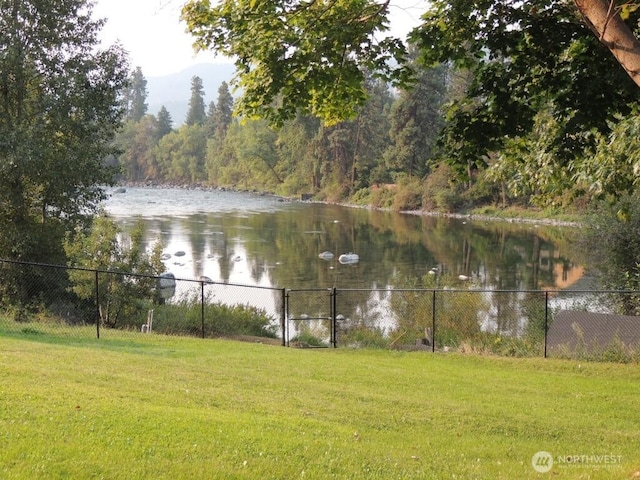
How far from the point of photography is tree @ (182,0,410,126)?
26.4 ft

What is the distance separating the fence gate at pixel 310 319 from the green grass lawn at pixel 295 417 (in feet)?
11.6

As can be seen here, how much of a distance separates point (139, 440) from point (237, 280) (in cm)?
2480

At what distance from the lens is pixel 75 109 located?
22.7m

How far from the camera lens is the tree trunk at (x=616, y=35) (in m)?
5.75

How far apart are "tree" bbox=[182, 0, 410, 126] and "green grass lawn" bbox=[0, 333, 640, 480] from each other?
13.1 ft

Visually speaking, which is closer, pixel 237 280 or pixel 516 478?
pixel 516 478

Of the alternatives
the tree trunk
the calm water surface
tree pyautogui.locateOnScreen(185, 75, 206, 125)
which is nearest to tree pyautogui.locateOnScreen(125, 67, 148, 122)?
tree pyautogui.locateOnScreen(185, 75, 206, 125)

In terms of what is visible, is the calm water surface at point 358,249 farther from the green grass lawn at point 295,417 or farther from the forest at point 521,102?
the forest at point 521,102

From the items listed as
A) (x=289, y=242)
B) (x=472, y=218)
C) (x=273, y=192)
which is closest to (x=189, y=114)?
(x=273, y=192)

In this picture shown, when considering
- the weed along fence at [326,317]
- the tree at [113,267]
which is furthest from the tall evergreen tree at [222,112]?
the tree at [113,267]

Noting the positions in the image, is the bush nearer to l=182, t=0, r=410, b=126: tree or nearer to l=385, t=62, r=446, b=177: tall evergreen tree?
l=182, t=0, r=410, b=126: tree

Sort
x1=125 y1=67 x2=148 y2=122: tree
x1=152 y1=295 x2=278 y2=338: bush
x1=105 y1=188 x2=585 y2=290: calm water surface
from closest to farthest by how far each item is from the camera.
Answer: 1. x1=152 y1=295 x2=278 y2=338: bush
2. x1=105 y1=188 x2=585 y2=290: calm water surface
3. x1=125 y1=67 x2=148 y2=122: tree

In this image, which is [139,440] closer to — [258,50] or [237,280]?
[258,50]

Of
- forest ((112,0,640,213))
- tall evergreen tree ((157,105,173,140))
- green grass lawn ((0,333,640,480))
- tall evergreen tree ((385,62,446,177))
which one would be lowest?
green grass lawn ((0,333,640,480))
